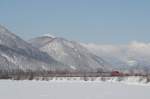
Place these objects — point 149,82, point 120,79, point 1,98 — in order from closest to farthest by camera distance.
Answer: point 1,98 < point 149,82 < point 120,79

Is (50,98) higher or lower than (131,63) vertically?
lower

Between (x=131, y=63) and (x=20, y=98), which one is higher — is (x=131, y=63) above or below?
above

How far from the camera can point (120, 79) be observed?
12194 centimetres

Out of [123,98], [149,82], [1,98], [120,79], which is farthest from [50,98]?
[120,79]

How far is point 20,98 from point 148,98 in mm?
14280

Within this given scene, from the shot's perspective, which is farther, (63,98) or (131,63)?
(131,63)

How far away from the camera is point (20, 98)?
147 ft

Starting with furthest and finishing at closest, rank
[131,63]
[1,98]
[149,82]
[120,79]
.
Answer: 1. [131,63]
2. [120,79]
3. [149,82]
4. [1,98]

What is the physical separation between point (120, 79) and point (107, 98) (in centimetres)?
7708

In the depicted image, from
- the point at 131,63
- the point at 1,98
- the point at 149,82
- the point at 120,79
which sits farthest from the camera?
the point at 131,63

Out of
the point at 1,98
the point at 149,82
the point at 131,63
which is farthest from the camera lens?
the point at 131,63

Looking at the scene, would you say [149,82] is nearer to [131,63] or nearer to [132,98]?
[132,98]

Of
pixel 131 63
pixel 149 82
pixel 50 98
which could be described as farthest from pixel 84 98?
pixel 131 63

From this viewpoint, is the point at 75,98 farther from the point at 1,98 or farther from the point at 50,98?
the point at 1,98
